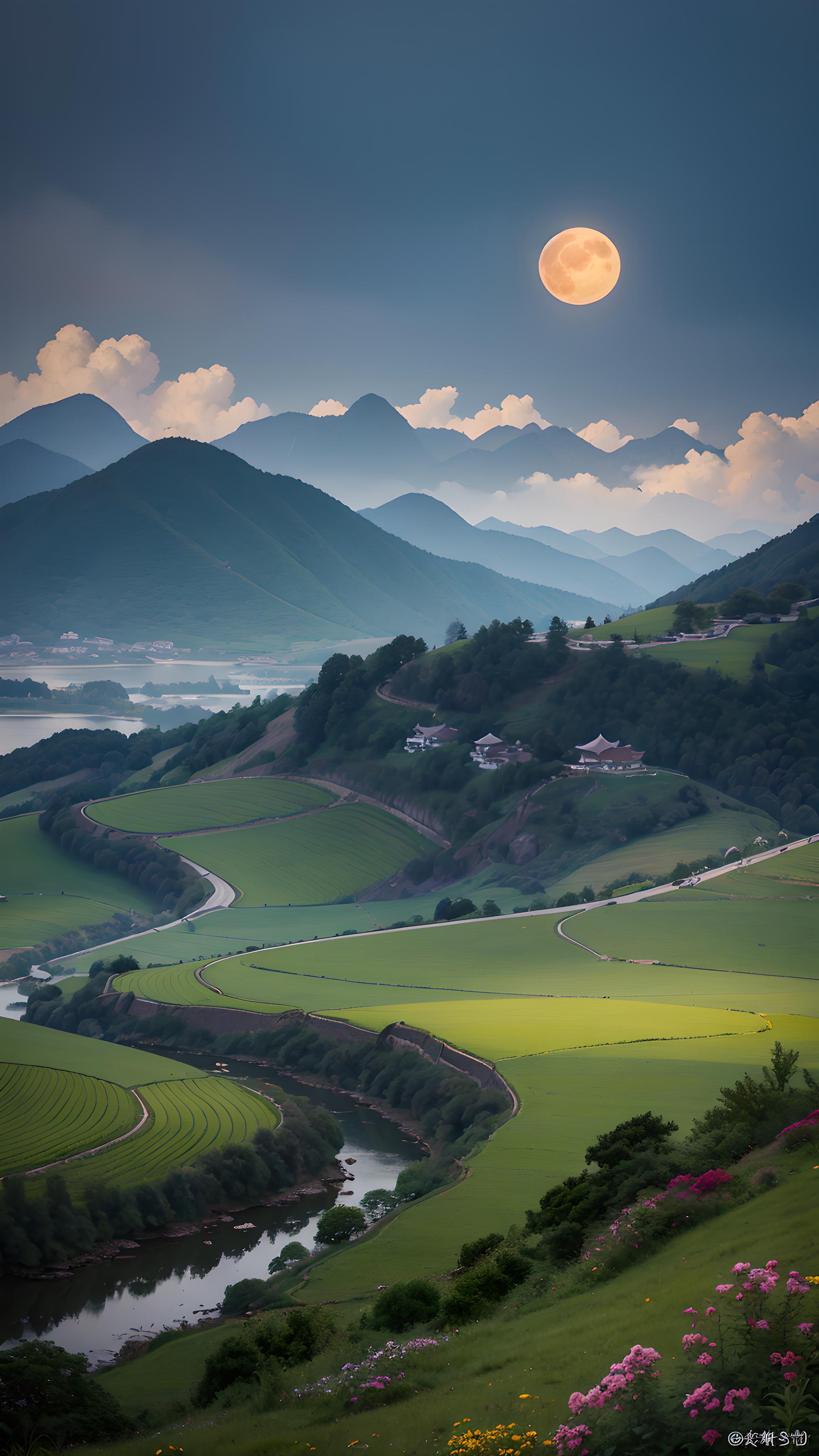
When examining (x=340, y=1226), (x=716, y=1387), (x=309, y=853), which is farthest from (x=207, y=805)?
(x=716, y=1387)

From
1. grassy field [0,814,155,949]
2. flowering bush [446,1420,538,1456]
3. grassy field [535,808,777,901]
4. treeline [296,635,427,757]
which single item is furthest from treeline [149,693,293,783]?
flowering bush [446,1420,538,1456]

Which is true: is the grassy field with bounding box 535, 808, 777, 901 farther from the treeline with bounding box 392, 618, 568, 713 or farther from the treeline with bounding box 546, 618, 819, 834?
the treeline with bounding box 392, 618, 568, 713

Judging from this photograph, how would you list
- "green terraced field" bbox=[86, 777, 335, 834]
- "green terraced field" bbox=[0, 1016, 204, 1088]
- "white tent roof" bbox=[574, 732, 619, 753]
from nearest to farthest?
1. "green terraced field" bbox=[0, 1016, 204, 1088]
2. "white tent roof" bbox=[574, 732, 619, 753]
3. "green terraced field" bbox=[86, 777, 335, 834]

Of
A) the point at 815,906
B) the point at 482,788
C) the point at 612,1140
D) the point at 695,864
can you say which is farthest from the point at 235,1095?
the point at 482,788

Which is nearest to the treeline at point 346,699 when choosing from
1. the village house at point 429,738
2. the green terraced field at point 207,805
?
the village house at point 429,738

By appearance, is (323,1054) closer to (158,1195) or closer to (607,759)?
(158,1195)

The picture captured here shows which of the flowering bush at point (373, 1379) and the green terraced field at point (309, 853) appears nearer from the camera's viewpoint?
the flowering bush at point (373, 1379)

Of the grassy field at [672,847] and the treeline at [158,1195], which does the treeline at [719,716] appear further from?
the treeline at [158,1195]
